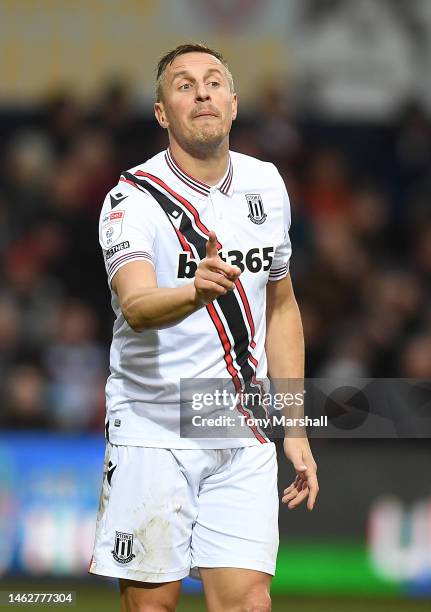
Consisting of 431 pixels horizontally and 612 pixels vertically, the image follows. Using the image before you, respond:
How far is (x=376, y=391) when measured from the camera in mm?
5613

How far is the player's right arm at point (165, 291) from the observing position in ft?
13.2

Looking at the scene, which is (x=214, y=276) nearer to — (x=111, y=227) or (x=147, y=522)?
(x=111, y=227)

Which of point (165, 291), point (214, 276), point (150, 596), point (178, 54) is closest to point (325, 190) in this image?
point (178, 54)

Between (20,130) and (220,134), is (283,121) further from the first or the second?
(220,134)

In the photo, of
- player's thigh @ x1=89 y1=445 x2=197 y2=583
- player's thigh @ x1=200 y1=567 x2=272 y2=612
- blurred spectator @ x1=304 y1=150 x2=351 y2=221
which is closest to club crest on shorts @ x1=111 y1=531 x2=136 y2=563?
player's thigh @ x1=89 y1=445 x2=197 y2=583

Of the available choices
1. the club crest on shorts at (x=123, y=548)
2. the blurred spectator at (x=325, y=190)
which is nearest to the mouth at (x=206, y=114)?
the club crest on shorts at (x=123, y=548)

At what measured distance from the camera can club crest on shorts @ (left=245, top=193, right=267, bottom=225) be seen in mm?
4922

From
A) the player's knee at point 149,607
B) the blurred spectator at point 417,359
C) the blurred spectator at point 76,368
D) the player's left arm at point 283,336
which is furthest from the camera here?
the blurred spectator at point 417,359

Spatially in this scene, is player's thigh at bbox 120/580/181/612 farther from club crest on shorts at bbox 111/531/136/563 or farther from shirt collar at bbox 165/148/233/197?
shirt collar at bbox 165/148/233/197

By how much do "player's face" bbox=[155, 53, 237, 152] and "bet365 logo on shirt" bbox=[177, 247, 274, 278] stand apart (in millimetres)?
416

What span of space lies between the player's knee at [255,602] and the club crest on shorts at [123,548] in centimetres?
45

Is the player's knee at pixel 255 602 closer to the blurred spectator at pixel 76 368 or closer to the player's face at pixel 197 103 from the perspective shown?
the player's face at pixel 197 103

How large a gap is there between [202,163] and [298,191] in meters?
6.61

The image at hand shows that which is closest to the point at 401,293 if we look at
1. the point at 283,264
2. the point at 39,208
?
the point at 39,208
